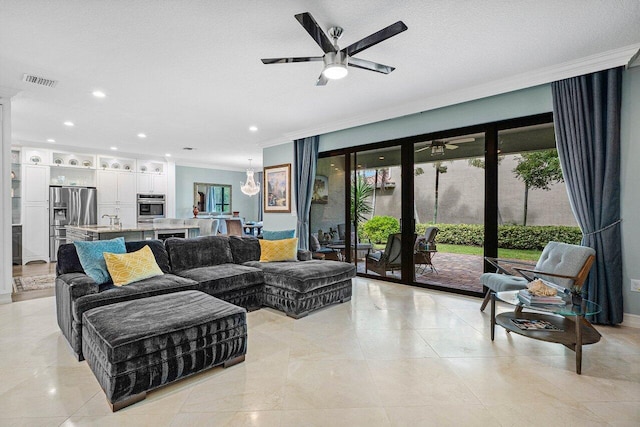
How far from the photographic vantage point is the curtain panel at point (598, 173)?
10.1 ft

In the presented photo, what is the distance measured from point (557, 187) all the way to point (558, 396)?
2.67 metres

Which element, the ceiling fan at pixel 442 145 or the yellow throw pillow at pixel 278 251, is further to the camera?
the ceiling fan at pixel 442 145

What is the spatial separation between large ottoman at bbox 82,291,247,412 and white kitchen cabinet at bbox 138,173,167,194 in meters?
6.91

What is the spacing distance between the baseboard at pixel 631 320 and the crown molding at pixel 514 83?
235cm

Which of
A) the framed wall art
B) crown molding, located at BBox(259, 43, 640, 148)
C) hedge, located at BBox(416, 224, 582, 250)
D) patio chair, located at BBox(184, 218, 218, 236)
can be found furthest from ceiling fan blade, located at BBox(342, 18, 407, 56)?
patio chair, located at BBox(184, 218, 218, 236)

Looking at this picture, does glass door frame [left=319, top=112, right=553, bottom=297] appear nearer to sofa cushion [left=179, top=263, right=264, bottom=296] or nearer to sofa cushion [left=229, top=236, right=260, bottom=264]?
sofa cushion [left=229, top=236, right=260, bottom=264]

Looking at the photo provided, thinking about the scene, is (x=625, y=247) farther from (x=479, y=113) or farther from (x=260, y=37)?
(x=260, y=37)

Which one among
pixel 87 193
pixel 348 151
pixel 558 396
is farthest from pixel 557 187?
pixel 87 193

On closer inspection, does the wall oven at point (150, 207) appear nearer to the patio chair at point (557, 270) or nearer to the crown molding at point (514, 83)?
the crown molding at point (514, 83)

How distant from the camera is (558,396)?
193cm

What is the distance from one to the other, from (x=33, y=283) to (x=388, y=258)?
546 cm

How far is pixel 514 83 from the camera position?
3.58m

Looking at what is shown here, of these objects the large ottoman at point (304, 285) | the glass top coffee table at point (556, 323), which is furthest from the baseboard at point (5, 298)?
the glass top coffee table at point (556, 323)

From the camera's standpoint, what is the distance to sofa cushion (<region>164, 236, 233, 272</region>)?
3668 mm
